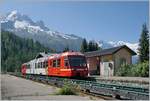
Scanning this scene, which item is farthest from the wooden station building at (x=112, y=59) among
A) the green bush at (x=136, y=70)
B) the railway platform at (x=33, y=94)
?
the railway platform at (x=33, y=94)

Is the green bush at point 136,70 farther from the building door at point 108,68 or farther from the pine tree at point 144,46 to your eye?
the pine tree at point 144,46

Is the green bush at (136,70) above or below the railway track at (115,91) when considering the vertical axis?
above

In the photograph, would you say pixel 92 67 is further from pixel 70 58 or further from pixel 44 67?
pixel 70 58

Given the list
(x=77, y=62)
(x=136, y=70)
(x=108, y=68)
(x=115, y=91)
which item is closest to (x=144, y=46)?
(x=108, y=68)

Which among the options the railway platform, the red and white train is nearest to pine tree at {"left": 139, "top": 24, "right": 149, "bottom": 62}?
the red and white train

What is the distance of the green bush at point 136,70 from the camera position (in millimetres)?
42656

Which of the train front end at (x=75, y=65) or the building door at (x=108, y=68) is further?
the building door at (x=108, y=68)

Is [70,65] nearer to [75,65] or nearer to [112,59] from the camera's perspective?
[75,65]

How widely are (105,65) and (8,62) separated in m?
86.0

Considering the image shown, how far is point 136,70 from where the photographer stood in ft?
147

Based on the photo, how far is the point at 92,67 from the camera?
64062 mm

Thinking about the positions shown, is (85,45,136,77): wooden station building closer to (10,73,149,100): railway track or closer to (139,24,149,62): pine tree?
(139,24,149,62): pine tree

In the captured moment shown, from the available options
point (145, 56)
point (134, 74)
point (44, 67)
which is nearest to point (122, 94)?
point (44, 67)

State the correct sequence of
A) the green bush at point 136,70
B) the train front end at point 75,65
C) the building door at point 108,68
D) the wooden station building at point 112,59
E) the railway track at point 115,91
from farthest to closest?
the wooden station building at point 112,59, the building door at point 108,68, the green bush at point 136,70, the train front end at point 75,65, the railway track at point 115,91
